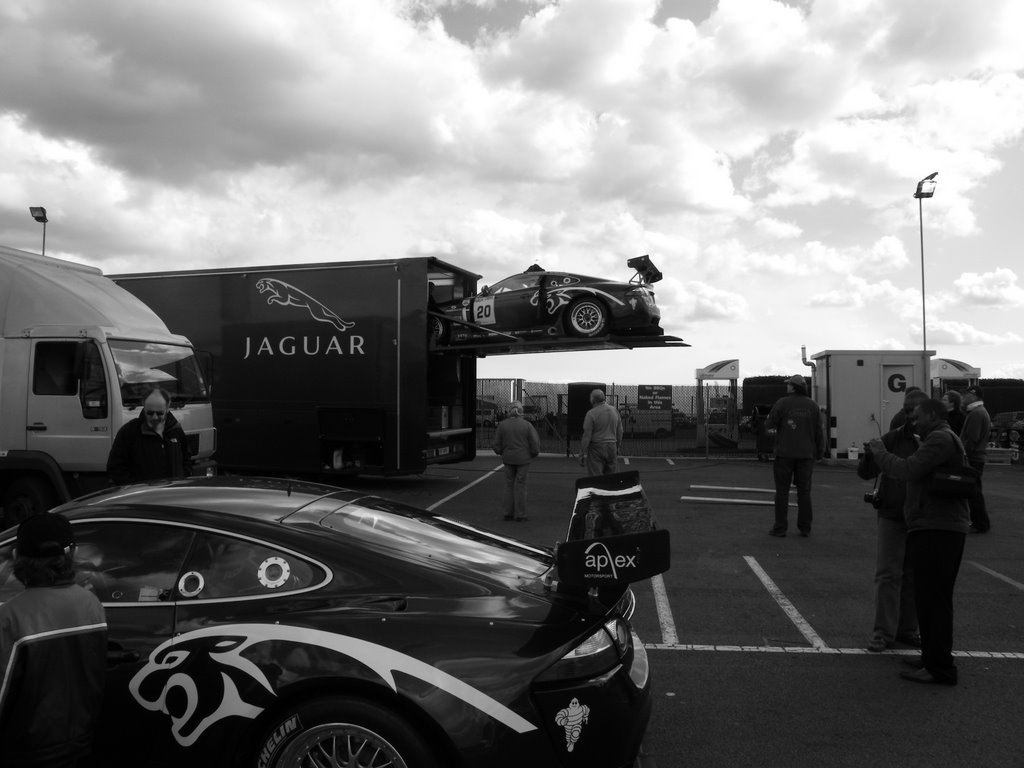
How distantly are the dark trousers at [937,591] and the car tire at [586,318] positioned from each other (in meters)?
7.87

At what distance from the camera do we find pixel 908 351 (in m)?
18.0

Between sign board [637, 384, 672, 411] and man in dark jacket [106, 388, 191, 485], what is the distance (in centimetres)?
1940

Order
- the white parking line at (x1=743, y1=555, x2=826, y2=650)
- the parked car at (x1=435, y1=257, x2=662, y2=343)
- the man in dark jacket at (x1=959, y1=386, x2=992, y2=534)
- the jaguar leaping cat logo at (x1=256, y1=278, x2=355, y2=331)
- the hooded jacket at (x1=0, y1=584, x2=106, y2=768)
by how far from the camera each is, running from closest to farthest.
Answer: the hooded jacket at (x1=0, y1=584, x2=106, y2=768)
the white parking line at (x1=743, y1=555, x2=826, y2=650)
the man in dark jacket at (x1=959, y1=386, x2=992, y2=534)
the parked car at (x1=435, y1=257, x2=662, y2=343)
the jaguar leaping cat logo at (x1=256, y1=278, x2=355, y2=331)

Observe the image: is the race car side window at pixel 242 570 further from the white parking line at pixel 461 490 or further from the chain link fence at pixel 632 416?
the chain link fence at pixel 632 416

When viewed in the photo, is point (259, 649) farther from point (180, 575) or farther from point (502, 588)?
point (502, 588)

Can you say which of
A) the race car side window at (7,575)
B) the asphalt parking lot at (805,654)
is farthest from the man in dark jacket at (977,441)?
the race car side window at (7,575)

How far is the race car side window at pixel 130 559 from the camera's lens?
10.1 ft

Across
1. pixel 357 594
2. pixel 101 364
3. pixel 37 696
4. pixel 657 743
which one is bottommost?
pixel 657 743

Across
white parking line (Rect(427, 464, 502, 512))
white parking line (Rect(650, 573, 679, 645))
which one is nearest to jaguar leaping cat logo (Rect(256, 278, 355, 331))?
white parking line (Rect(427, 464, 502, 512))

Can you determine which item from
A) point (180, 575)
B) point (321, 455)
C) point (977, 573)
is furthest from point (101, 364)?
point (977, 573)

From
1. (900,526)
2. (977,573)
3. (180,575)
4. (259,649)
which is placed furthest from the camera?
(977,573)

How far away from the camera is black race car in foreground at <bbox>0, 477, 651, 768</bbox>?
271cm

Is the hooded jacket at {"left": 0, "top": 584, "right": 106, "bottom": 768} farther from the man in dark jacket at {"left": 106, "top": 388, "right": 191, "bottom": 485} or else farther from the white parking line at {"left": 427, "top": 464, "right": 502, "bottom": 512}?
the white parking line at {"left": 427, "top": 464, "right": 502, "bottom": 512}

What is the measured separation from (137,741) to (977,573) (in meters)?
7.42
